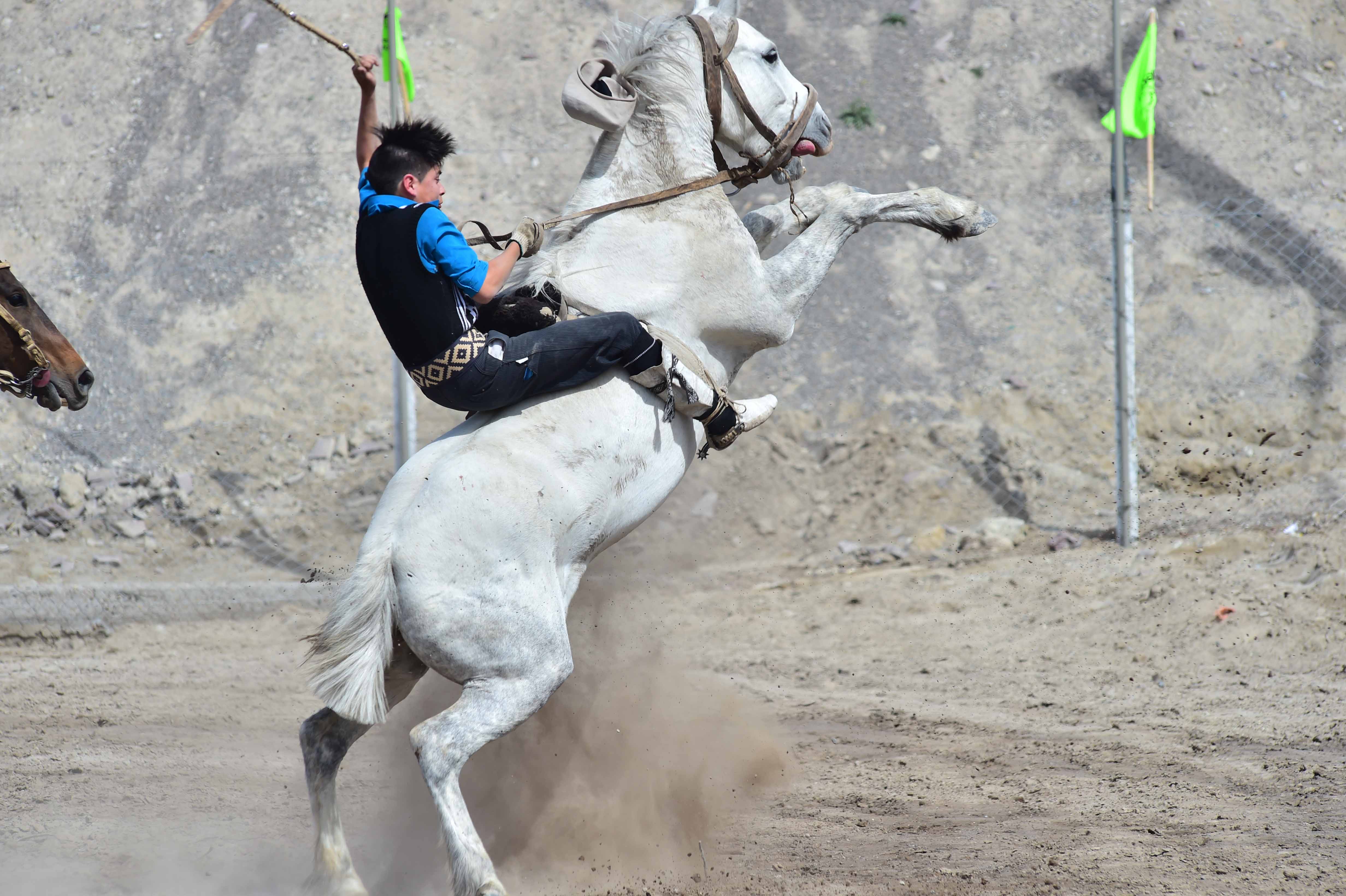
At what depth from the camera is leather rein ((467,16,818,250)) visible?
438cm

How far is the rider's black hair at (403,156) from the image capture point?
145 inches

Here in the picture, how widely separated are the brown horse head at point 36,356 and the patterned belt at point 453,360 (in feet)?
3.98

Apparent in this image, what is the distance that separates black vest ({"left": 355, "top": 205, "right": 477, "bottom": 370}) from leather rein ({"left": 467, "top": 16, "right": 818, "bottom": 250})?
1.80ft

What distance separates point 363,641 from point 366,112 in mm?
1954

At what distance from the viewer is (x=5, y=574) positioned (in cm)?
877

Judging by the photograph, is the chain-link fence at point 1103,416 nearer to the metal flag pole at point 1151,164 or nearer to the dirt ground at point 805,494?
the dirt ground at point 805,494

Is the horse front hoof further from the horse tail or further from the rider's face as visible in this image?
the rider's face

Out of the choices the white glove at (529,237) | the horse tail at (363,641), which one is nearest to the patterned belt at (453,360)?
the white glove at (529,237)

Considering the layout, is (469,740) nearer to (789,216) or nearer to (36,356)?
(36,356)

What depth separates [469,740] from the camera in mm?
3570

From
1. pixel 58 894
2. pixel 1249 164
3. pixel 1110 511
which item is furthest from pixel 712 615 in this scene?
pixel 1249 164

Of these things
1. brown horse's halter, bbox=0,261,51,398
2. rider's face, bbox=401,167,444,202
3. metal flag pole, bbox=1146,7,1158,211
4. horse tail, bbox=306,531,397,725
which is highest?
rider's face, bbox=401,167,444,202

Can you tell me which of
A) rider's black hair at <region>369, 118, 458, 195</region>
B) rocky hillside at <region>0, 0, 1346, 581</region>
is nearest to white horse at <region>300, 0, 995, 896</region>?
rider's black hair at <region>369, 118, 458, 195</region>

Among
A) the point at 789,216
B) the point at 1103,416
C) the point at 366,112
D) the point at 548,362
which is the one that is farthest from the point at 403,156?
the point at 1103,416
